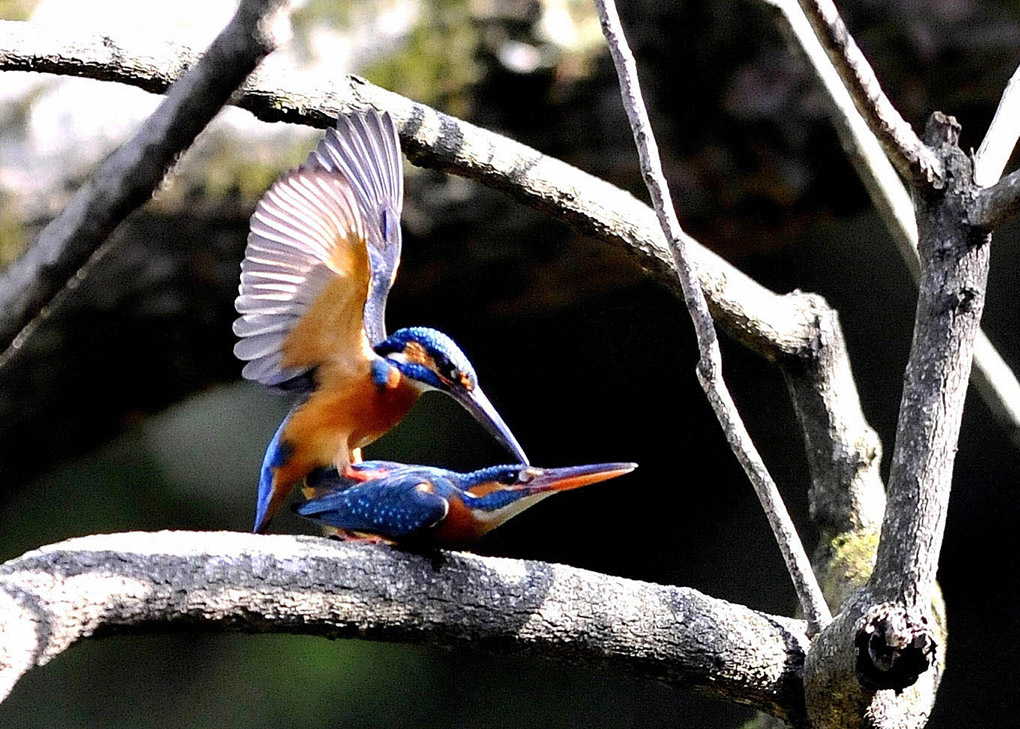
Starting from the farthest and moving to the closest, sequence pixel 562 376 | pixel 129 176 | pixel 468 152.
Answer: pixel 562 376
pixel 468 152
pixel 129 176

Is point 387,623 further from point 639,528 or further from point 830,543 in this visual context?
point 639,528

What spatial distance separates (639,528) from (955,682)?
0.74m

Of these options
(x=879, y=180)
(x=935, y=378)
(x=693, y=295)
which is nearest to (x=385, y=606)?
(x=693, y=295)

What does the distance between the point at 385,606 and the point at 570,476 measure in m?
0.20

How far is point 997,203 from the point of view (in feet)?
3.88

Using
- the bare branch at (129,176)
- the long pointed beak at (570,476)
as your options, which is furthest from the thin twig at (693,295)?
the bare branch at (129,176)

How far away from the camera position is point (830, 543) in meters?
1.60

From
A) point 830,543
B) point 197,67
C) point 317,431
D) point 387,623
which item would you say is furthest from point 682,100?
point 197,67

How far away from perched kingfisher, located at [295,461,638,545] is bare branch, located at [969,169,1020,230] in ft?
1.24

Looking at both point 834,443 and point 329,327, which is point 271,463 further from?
point 834,443

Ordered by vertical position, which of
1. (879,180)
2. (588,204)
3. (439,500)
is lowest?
(439,500)

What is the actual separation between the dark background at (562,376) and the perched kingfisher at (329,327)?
3.00ft

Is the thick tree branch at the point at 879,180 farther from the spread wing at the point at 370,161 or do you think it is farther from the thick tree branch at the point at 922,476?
the spread wing at the point at 370,161

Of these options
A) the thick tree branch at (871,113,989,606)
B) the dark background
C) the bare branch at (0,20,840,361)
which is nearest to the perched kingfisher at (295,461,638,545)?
the thick tree branch at (871,113,989,606)
